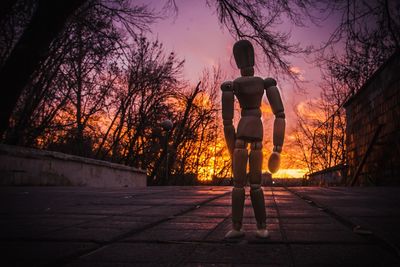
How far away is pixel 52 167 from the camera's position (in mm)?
11859

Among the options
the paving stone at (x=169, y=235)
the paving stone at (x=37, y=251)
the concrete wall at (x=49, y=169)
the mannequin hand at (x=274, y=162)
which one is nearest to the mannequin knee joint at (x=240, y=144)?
the mannequin hand at (x=274, y=162)

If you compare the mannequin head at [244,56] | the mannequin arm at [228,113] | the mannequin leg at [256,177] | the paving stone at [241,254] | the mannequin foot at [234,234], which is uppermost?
the mannequin head at [244,56]

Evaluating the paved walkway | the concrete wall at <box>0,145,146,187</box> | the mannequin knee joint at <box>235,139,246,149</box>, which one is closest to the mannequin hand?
the mannequin knee joint at <box>235,139,246,149</box>

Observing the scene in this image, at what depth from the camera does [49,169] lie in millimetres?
11703

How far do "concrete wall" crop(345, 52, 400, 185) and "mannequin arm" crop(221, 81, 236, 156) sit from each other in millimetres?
9677

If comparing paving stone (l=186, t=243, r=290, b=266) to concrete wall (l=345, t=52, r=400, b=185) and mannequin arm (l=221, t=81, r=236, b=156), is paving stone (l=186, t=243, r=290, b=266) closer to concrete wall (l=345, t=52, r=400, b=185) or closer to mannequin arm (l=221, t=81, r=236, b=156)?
mannequin arm (l=221, t=81, r=236, b=156)

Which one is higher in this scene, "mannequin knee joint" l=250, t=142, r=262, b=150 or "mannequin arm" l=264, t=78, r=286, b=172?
"mannequin arm" l=264, t=78, r=286, b=172

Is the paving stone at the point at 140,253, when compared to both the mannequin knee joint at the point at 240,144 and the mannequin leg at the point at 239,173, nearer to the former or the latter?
the mannequin leg at the point at 239,173

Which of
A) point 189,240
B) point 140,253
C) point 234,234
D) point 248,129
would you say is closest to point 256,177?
point 248,129

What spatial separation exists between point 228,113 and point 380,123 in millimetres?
12388

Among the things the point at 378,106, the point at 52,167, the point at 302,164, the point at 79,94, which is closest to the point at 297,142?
the point at 302,164

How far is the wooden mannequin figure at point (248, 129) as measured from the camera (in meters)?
2.97

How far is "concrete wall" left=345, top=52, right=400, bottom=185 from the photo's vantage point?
12228 millimetres

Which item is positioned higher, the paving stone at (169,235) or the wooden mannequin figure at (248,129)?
the wooden mannequin figure at (248,129)
